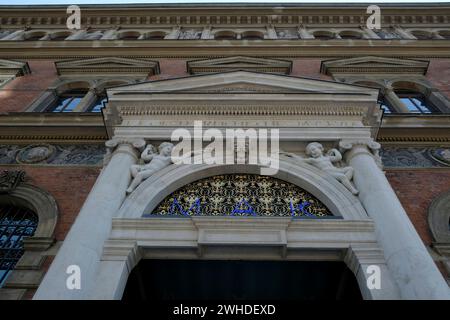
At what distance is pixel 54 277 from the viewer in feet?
17.8

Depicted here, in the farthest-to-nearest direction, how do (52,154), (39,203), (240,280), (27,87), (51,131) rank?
(27,87) < (51,131) < (52,154) < (39,203) < (240,280)

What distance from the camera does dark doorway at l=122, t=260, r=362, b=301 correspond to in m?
7.23

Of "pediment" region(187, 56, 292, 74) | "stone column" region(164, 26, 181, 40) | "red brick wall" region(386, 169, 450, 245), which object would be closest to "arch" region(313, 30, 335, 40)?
"pediment" region(187, 56, 292, 74)

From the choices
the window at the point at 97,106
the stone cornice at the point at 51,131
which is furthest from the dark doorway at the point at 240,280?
the window at the point at 97,106

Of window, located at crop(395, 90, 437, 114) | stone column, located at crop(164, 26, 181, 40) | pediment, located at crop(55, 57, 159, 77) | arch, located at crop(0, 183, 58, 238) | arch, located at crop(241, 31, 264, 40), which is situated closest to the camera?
arch, located at crop(0, 183, 58, 238)

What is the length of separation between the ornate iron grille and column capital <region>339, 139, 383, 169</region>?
6.30 m

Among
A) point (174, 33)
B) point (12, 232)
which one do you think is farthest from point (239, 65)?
point (12, 232)

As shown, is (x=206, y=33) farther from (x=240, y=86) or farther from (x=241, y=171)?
(x=241, y=171)

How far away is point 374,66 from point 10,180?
11.7 meters

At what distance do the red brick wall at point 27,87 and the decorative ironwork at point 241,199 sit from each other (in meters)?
7.01

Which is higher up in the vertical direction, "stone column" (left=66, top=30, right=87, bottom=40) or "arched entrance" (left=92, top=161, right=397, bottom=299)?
"stone column" (left=66, top=30, right=87, bottom=40)

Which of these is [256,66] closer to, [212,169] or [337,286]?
[212,169]

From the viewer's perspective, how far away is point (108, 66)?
1459 centimetres

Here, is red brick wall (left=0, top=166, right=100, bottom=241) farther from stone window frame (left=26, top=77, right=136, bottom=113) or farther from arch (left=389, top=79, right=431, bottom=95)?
arch (left=389, top=79, right=431, bottom=95)
